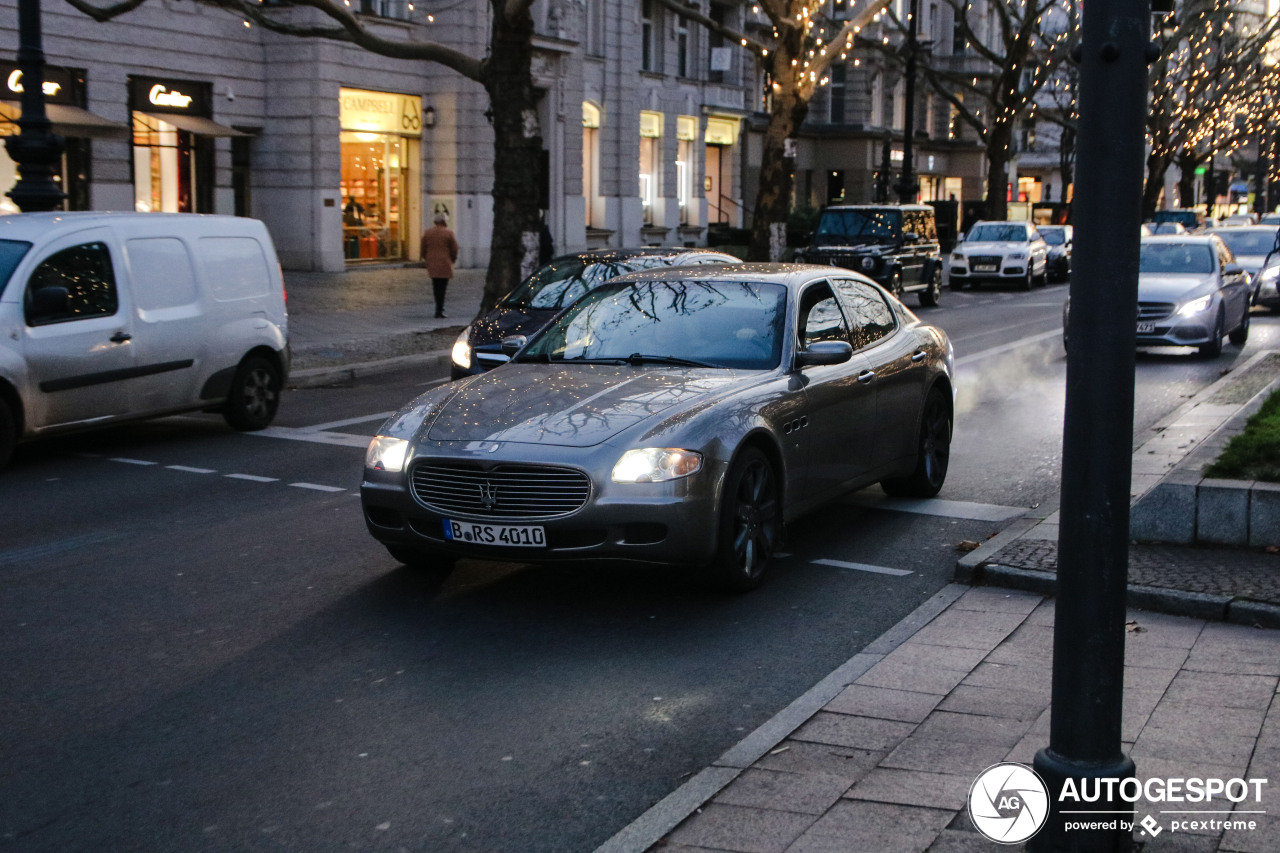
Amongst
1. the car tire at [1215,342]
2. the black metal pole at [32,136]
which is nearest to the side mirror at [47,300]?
the black metal pole at [32,136]

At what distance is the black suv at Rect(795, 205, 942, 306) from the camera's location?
2786cm

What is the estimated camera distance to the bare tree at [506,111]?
20562 mm

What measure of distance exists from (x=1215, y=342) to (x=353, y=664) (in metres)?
15.4

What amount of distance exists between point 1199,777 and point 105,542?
19.5ft

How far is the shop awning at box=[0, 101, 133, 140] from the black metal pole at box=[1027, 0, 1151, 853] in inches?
943

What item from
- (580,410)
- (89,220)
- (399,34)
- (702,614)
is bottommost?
(702,614)

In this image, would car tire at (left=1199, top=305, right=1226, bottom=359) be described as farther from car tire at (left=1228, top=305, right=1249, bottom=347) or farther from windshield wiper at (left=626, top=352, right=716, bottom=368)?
windshield wiper at (left=626, top=352, right=716, bottom=368)

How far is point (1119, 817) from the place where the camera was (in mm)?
3787

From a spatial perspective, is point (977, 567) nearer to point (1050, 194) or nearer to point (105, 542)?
point (105, 542)

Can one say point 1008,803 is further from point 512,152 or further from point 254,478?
point 512,152

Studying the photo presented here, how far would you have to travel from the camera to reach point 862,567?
770 cm

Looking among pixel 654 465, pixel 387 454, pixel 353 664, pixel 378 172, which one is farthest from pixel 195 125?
pixel 353 664

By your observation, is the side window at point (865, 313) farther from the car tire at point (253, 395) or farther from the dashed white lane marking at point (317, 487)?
the car tire at point (253, 395)

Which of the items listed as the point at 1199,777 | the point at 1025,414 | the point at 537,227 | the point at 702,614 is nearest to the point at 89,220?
the point at 702,614
